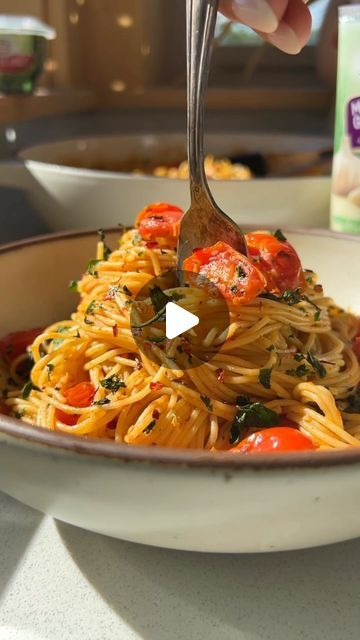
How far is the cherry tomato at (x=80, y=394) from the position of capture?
3.08 ft

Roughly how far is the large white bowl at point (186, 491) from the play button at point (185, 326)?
0.32 meters

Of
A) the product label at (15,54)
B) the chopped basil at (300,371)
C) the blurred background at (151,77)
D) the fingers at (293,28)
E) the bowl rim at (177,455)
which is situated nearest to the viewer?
the bowl rim at (177,455)

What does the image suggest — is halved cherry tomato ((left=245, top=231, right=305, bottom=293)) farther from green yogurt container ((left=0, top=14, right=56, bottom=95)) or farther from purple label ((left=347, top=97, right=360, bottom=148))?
green yogurt container ((left=0, top=14, right=56, bottom=95))

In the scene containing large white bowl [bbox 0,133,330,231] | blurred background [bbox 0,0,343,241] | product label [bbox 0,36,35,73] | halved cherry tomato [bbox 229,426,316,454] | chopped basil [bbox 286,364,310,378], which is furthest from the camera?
blurred background [bbox 0,0,343,241]

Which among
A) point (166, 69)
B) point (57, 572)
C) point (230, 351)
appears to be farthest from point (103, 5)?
point (57, 572)

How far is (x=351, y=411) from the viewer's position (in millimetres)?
982

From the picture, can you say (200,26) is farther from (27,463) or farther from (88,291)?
(27,463)

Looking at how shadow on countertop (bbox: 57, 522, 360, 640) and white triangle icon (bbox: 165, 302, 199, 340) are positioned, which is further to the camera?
white triangle icon (bbox: 165, 302, 199, 340)

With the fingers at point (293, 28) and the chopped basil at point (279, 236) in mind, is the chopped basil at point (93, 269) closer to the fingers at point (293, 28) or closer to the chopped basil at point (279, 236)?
the chopped basil at point (279, 236)

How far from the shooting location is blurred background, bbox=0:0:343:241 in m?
3.56

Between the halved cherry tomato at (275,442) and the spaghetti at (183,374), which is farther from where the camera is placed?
the spaghetti at (183,374)

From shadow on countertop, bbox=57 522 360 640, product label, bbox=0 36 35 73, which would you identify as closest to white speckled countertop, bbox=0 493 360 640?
shadow on countertop, bbox=57 522 360 640

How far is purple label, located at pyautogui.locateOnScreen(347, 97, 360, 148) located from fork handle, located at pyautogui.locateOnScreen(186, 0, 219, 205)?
394mm

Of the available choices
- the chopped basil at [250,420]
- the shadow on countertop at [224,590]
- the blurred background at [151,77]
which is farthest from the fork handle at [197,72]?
the blurred background at [151,77]
